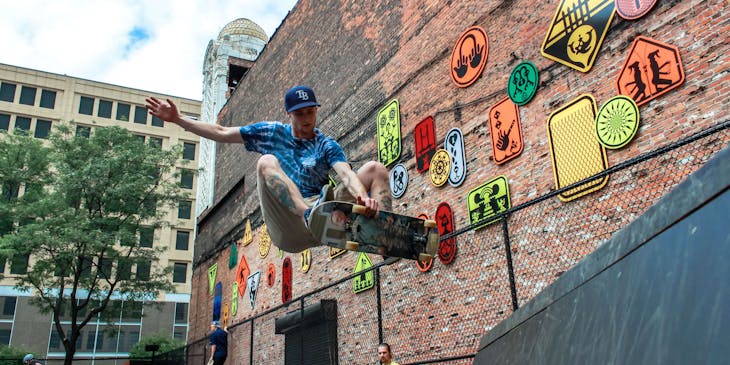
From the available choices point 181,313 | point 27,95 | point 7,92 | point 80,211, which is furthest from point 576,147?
point 7,92

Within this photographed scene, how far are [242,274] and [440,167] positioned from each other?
1006cm

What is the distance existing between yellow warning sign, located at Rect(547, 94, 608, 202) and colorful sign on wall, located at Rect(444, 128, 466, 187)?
6.02 ft

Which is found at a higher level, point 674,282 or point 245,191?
point 245,191

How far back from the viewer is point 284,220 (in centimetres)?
464

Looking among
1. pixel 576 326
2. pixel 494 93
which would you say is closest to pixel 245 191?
pixel 494 93

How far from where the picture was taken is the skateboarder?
4406mm

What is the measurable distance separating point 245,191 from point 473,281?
39.9 ft

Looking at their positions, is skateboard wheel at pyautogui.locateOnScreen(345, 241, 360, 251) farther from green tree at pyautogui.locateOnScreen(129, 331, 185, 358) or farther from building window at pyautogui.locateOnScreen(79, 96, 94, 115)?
building window at pyautogui.locateOnScreen(79, 96, 94, 115)

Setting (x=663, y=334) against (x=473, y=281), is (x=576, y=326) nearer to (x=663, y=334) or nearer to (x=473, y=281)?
(x=663, y=334)

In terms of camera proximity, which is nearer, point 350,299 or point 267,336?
point 350,299

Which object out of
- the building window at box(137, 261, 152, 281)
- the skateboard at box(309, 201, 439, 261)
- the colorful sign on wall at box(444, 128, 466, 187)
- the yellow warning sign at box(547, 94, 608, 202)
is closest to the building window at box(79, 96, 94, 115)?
the building window at box(137, 261, 152, 281)

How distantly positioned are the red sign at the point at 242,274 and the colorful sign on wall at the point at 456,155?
31.7 feet

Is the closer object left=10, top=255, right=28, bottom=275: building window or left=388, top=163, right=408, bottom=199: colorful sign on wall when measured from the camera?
left=388, top=163, right=408, bottom=199: colorful sign on wall

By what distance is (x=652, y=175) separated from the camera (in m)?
6.67
